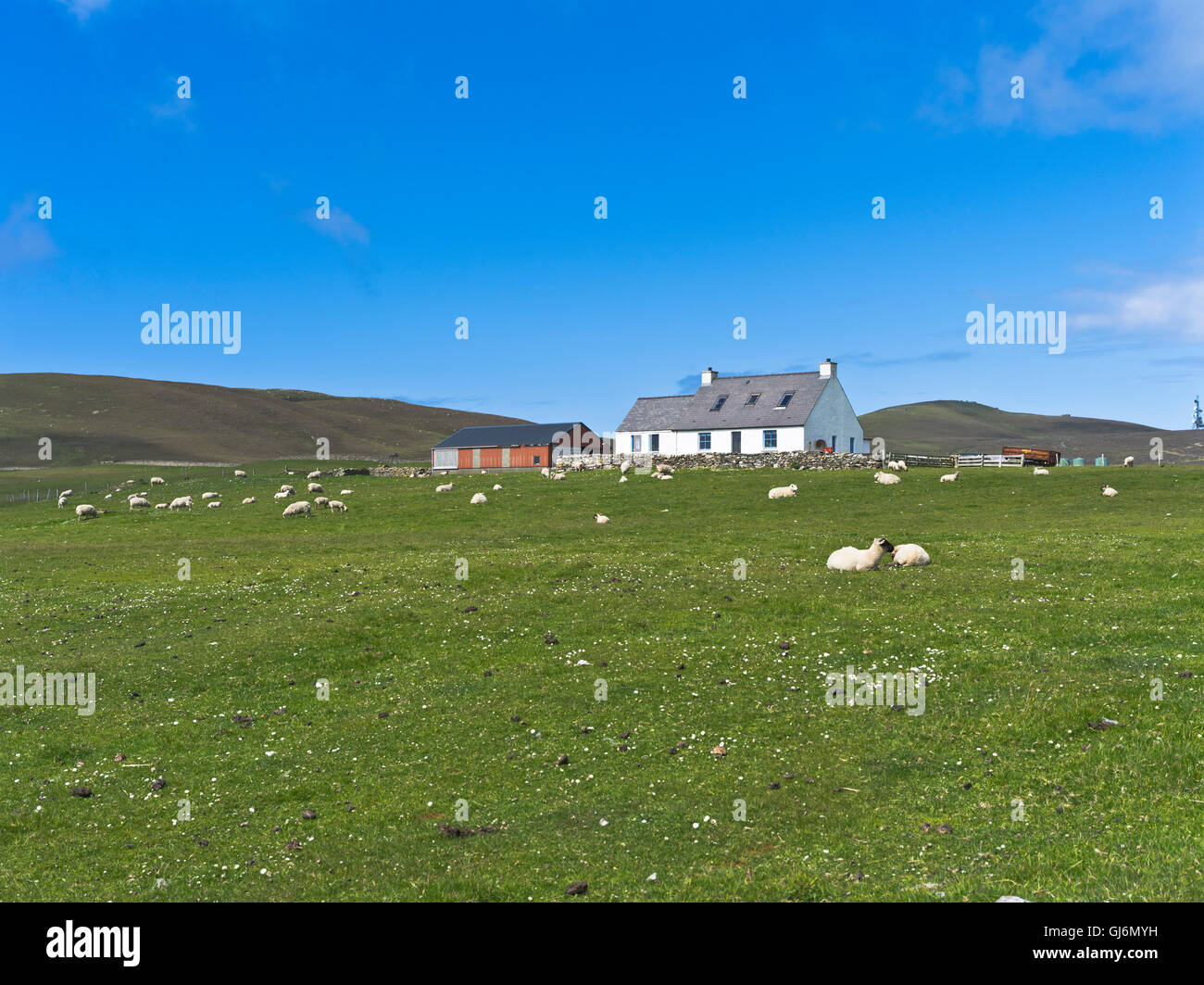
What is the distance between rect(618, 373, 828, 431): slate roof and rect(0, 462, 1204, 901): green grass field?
59.4m

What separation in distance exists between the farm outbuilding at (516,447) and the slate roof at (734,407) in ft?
37.6

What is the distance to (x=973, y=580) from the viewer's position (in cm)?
2766

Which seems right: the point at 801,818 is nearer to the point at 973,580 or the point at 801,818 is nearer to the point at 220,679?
the point at 220,679


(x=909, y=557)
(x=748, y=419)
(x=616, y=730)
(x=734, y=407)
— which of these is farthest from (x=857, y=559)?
(x=734, y=407)

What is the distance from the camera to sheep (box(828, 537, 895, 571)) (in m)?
30.3

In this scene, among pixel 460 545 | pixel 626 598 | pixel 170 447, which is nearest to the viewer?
pixel 626 598

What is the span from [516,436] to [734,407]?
33.6m

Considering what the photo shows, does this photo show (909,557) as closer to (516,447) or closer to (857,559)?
(857,559)

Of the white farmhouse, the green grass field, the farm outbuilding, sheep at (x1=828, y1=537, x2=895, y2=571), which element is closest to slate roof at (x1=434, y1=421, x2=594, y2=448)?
the farm outbuilding

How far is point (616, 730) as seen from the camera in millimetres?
16766

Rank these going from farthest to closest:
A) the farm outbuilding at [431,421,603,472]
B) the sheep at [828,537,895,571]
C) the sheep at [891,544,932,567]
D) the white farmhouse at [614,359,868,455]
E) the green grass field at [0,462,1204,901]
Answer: the farm outbuilding at [431,421,603,472], the white farmhouse at [614,359,868,455], the sheep at [891,544,932,567], the sheep at [828,537,895,571], the green grass field at [0,462,1204,901]

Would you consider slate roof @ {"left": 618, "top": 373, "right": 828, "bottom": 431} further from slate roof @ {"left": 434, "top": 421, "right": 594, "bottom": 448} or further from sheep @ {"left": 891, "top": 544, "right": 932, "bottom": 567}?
sheep @ {"left": 891, "top": 544, "right": 932, "bottom": 567}
